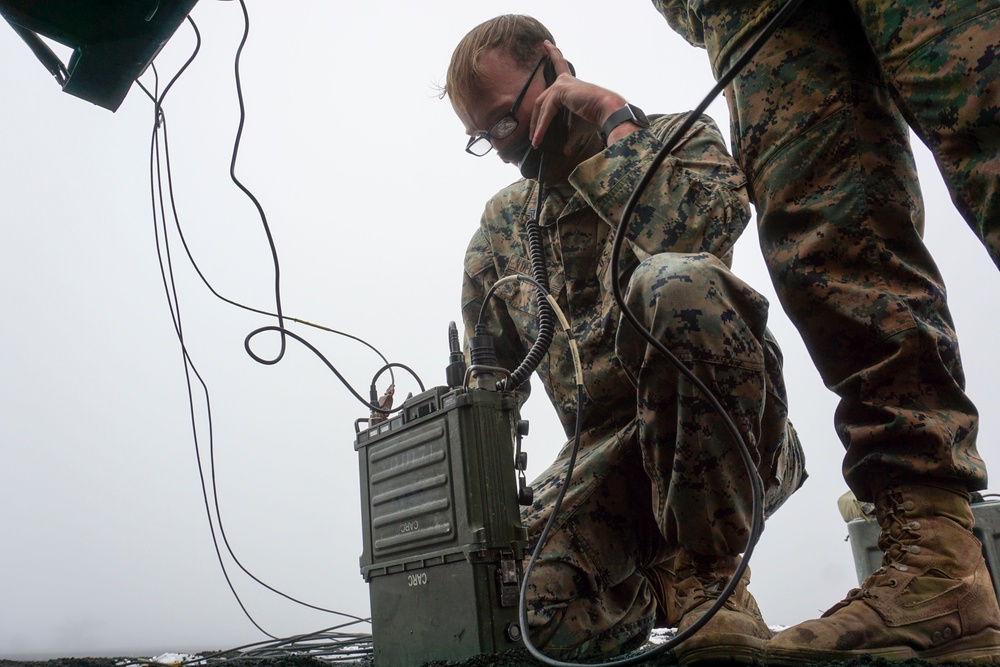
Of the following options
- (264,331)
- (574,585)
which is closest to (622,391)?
(574,585)

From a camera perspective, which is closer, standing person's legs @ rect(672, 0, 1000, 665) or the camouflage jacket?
standing person's legs @ rect(672, 0, 1000, 665)

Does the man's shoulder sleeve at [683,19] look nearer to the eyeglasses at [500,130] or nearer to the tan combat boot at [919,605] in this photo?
the eyeglasses at [500,130]

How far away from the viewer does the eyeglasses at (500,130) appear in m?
1.44

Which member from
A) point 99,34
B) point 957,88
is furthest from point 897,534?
point 99,34

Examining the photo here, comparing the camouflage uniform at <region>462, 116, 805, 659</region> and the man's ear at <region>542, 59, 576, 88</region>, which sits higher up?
the man's ear at <region>542, 59, 576, 88</region>

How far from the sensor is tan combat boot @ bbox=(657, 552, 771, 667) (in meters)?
0.88

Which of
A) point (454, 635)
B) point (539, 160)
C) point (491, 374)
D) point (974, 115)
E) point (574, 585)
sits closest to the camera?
point (974, 115)

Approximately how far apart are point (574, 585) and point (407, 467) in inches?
15.8

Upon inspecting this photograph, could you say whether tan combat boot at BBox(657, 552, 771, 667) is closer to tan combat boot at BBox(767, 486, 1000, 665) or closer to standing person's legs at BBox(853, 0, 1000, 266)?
tan combat boot at BBox(767, 486, 1000, 665)

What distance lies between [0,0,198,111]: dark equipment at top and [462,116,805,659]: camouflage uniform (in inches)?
24.8

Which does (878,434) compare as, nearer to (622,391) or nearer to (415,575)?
(622,391)

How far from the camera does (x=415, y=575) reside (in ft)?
3.50

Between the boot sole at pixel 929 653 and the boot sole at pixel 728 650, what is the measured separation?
0.6 inches

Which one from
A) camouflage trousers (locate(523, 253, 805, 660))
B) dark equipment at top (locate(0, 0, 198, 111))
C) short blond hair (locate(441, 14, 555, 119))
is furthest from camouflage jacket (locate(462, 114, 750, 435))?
dark equipment at top (locate(0, 0, 198, 111))
